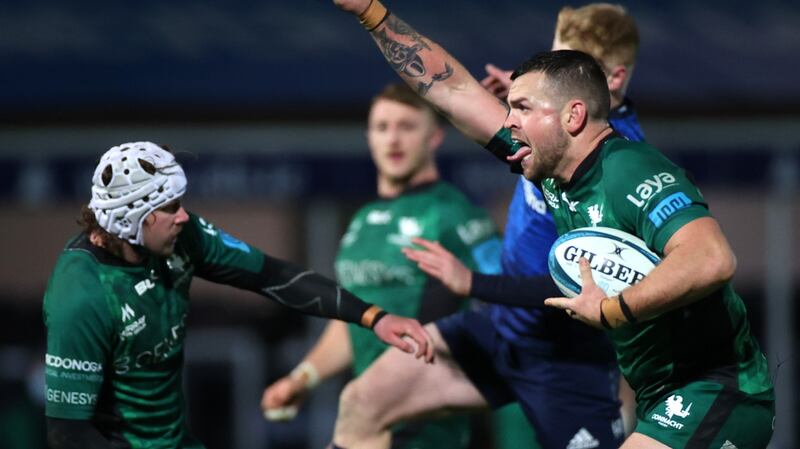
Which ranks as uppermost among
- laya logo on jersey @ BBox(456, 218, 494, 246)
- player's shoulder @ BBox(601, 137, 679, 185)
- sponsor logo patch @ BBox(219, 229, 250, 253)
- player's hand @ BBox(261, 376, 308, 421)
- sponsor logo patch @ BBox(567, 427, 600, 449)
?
player's shoulder @ BBox(601, 137, 679, 185)

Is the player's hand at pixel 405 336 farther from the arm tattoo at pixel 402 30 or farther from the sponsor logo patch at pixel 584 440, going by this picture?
the arm tattoo at pixel 402 30

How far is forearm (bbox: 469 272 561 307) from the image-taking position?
18.3ft

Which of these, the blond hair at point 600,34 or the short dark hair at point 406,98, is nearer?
the blond hair at point 600,34

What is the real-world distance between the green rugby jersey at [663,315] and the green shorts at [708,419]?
4 cm

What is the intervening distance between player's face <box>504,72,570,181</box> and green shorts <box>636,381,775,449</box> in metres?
0.84

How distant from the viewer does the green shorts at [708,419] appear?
4613 mm

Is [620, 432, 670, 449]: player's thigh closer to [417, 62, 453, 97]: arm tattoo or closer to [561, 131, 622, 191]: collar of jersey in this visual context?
[561, 131, 622, 191]: collar of jersey

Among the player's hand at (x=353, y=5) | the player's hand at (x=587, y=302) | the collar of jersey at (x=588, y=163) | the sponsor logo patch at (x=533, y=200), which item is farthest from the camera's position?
the sponsor logo patch at (x=533, y=200)

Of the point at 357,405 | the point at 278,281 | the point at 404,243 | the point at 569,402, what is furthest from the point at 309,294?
the point at 404,243

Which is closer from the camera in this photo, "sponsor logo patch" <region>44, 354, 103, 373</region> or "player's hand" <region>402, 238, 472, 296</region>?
"sponsor logo patch" <region>44, 354, 103, 373</region>

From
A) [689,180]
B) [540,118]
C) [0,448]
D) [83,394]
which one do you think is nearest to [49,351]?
[83,394]

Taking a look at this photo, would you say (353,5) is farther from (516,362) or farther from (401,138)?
(401,138)

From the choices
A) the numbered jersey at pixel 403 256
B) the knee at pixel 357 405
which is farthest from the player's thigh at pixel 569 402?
the numbered jersey at pixel 403 256

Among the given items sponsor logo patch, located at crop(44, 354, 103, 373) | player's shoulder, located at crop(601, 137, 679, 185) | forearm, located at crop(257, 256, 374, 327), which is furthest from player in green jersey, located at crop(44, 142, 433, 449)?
player's shoulder, located at crop(601, 137, 679, 185)
